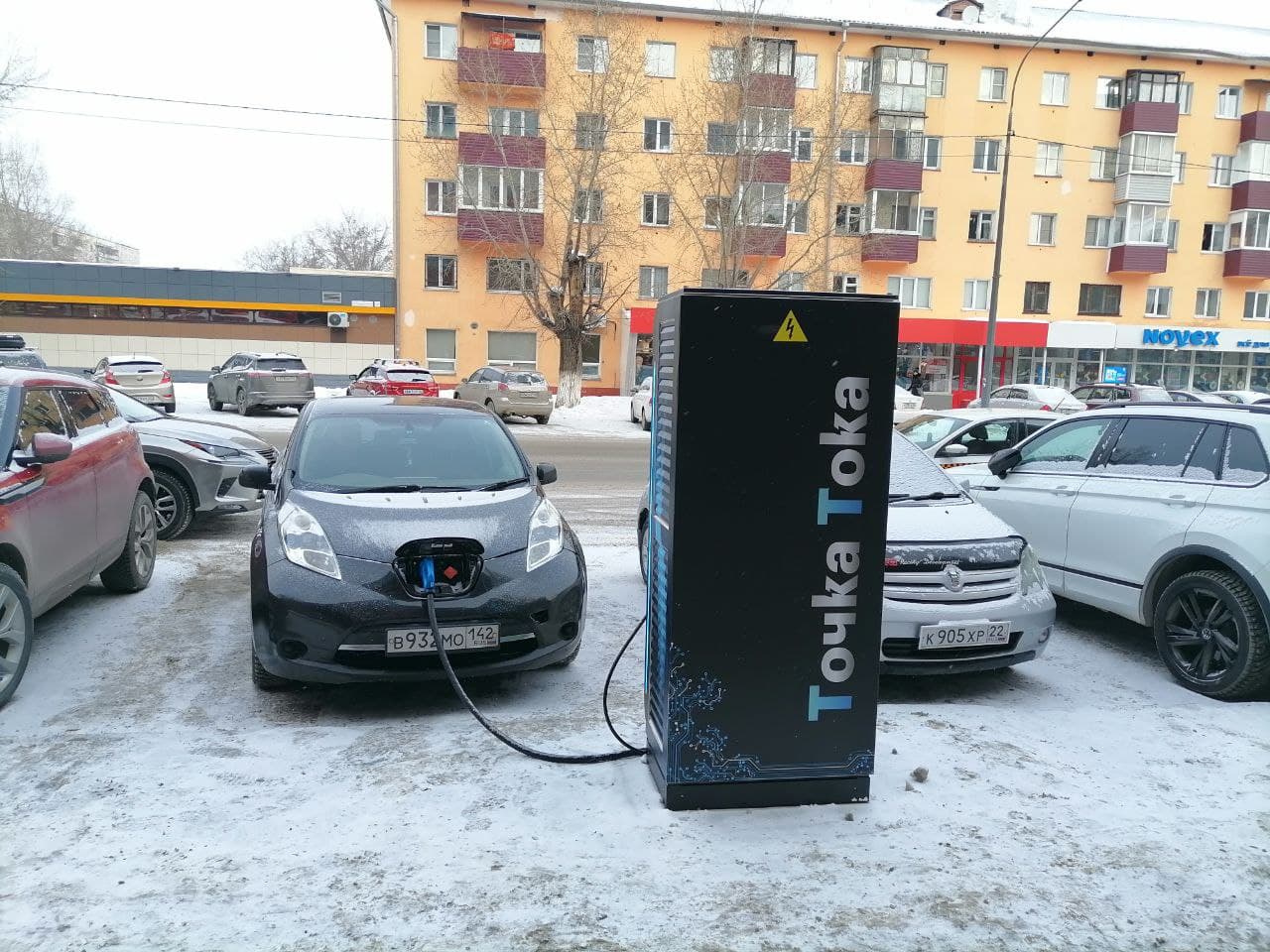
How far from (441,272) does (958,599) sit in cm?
3669

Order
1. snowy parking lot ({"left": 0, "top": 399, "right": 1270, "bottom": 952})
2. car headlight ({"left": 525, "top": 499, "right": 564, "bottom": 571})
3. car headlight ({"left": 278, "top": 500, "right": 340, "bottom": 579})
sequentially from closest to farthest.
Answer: snowy parking lot ({"left": 0, "top": 399, "right": 1270, "bottom": 952}) → car headlight ({"left": 278, "top": 500, "right": 340, "bottom": 579}) → car headlight ({"left": 525, "top": 499, "right": 564, "bottom": 571})

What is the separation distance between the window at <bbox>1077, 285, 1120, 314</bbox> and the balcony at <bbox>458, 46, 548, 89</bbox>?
25597 mm

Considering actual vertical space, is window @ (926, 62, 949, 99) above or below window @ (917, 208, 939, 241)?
above

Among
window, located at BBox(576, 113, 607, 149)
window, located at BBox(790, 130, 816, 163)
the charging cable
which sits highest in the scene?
window, located at BBox(790, 130, 816, 163)

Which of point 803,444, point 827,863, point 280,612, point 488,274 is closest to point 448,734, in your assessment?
point 280,612

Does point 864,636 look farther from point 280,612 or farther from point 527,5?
point 527,5

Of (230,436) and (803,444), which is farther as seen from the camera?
(230,436)

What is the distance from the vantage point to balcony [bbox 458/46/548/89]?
115 feet

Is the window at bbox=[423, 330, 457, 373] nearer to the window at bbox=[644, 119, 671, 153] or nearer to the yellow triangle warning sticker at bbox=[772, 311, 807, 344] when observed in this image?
the window at bbox=[644, 119, 671, 153]

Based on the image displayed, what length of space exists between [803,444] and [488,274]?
122ft

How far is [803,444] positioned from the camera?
10.9ft

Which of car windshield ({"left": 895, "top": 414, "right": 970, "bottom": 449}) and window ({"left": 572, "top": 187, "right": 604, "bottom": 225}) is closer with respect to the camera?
car windshield ({"left": 895, "top": 414, "right": 970, "bottom": 449})

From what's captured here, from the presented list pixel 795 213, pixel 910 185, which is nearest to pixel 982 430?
pixel 795 213

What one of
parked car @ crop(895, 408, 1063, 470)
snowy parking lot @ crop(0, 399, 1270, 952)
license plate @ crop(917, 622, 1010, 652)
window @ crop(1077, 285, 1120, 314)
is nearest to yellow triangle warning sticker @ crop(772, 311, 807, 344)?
snowy parking lot @ crop(0, 399, 1270, 952)
